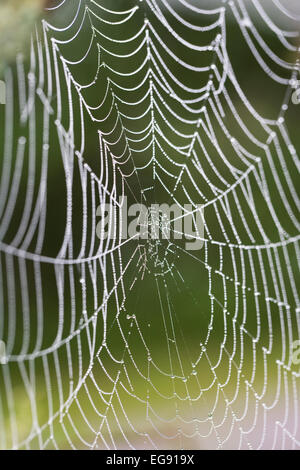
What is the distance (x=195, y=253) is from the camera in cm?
216

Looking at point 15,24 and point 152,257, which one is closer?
point 15,24

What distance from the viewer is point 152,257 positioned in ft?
5.53

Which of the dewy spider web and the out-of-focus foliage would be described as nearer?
the out-of-focus foliage

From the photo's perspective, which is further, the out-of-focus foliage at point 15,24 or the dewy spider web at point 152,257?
the dewy spider web at point 152,257

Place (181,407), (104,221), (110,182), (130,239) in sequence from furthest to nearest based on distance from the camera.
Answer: (181,407), (110,182), (130,239), (104,221)

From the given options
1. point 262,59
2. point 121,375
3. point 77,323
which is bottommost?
point 121,375

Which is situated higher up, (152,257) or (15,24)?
(15,24)

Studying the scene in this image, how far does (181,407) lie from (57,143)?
874 mm

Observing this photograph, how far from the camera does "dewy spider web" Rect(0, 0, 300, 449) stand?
182 cm

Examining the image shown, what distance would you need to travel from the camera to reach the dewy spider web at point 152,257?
1.82 metres
